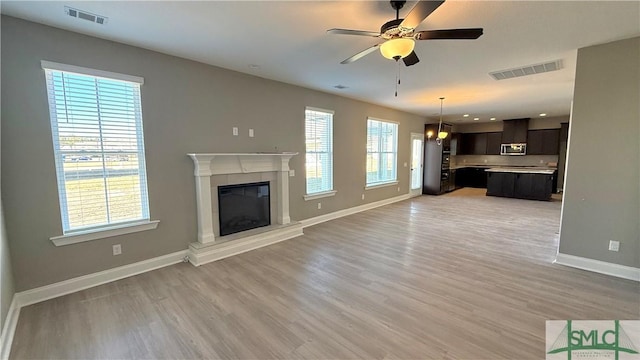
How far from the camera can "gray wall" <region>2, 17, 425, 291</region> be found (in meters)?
2.44

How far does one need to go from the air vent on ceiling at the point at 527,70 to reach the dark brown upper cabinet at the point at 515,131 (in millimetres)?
6452

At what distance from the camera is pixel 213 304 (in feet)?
8.20

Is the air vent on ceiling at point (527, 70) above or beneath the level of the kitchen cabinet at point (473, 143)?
above

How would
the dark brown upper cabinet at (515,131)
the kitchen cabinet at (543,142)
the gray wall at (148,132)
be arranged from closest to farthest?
the gray wall at (148,132), the kitchen cabinet at (543,142), the dark brown upper cabinet at (515,131)

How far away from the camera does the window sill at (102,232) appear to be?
269 centimetres

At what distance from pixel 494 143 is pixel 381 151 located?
590cm

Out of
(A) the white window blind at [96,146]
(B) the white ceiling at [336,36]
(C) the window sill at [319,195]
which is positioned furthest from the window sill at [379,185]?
(A) the white window blind at [96,146]

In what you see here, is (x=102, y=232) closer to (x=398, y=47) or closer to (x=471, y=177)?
(x=398, y=47)

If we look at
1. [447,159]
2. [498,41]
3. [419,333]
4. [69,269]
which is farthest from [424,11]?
[447,159]

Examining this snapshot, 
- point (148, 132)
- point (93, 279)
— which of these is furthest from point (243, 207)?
point (93, 279)

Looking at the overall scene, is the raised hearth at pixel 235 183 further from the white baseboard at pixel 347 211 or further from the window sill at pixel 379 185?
the window sill at pixel 379 185

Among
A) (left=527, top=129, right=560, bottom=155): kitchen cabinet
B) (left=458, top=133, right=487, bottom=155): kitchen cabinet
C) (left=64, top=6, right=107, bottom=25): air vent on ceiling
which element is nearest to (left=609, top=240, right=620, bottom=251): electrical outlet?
(left=64, top=6, right=107, bottom=25): air vent on ceiling

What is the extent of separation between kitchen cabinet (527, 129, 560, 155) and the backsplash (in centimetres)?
43

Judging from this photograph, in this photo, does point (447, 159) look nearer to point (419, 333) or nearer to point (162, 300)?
point (419, 333)
